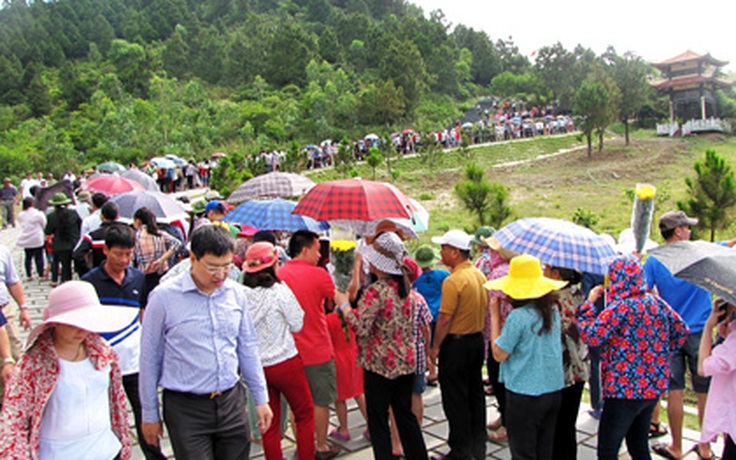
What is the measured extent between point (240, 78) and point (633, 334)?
56863 millimetres

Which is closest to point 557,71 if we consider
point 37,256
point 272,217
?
point 37,256

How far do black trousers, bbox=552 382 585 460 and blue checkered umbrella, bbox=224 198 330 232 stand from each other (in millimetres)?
2581

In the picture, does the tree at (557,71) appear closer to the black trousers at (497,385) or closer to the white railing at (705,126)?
the white railing at (705,126)

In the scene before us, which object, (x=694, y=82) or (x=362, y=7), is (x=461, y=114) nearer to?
(x=694, y=82)

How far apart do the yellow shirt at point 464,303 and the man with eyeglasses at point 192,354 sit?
1534 millimetres

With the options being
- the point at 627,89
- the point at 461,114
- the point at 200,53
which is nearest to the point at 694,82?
the point at 627,89

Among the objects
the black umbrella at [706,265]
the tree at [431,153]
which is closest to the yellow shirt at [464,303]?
the black umbrella at [706,265]

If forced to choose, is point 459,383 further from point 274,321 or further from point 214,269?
point 214,269

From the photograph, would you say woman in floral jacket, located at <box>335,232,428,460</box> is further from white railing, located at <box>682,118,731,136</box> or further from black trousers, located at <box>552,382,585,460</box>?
white railing, located at <box>682,118,731,136</box>

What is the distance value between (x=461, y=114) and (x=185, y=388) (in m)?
46.7

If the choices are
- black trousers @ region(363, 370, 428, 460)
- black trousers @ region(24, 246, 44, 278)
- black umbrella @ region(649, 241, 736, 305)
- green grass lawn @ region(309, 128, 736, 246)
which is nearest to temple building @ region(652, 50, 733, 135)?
green grass lawn @ region(309, 128, 736, 246)

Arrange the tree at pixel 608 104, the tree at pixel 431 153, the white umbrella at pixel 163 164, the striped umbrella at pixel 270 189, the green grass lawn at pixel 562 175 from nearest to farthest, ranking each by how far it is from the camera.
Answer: the striped umbrella at pixel 270 189
the green grass lawn at pixel 562 175
the white umbrella at pixel 163 164
the tree at pixel 431 153
the tree at pixel 608 104

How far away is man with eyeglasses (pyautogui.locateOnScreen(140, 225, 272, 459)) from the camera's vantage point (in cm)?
266

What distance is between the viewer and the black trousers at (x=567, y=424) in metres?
3.58
